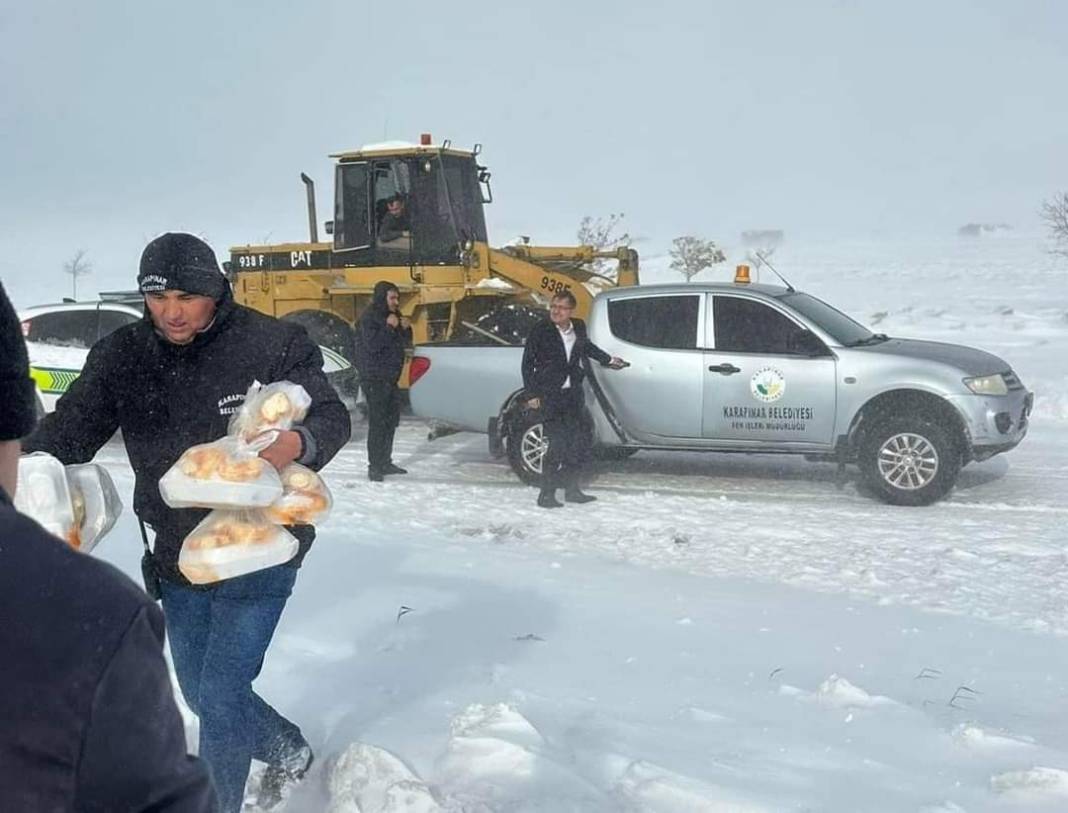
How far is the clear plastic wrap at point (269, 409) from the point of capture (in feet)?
10.4

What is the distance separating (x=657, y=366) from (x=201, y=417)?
634cm

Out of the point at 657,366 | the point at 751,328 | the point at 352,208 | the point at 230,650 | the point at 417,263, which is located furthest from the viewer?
the point at 352,208

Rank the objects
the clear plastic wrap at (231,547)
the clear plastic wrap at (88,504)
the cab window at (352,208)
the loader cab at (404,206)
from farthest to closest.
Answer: the cab window at (352,208), the loader cab at (404,206), the clear plastic wrap at (231,547), the clear plastic wrap at (88,504)

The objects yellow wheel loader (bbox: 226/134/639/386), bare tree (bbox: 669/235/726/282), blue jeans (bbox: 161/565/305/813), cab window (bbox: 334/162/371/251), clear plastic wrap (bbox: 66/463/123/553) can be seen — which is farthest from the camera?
bare tree (bbox: 669/235/726/282)

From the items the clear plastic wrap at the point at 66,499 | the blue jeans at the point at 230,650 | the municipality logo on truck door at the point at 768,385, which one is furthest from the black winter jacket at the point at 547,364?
the clear plastic wrap at the point at 66,499

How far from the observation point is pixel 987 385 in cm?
880

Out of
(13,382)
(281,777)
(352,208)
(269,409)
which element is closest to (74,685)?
(13,382)

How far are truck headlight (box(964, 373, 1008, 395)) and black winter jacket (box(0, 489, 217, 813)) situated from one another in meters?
8.37

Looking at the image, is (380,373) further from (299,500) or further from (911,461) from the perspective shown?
(299,500)

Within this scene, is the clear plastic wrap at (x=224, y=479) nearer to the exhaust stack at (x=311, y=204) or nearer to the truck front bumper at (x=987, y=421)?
the truck front bumper at (x=987, y=421)

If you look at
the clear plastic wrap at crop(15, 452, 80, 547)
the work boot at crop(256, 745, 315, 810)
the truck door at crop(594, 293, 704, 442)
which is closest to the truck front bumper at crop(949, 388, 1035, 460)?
the truck door at crop(594, 293, 704, 442)

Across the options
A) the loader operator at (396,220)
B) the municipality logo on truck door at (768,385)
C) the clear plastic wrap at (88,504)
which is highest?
the loader operator at (396,220)

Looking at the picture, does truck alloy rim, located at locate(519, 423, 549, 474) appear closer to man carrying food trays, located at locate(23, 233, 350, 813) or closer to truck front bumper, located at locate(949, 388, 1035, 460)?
truck front bumper, located at locate(949, 388, 1035, 460)

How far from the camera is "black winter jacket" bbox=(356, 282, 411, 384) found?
993 cm
